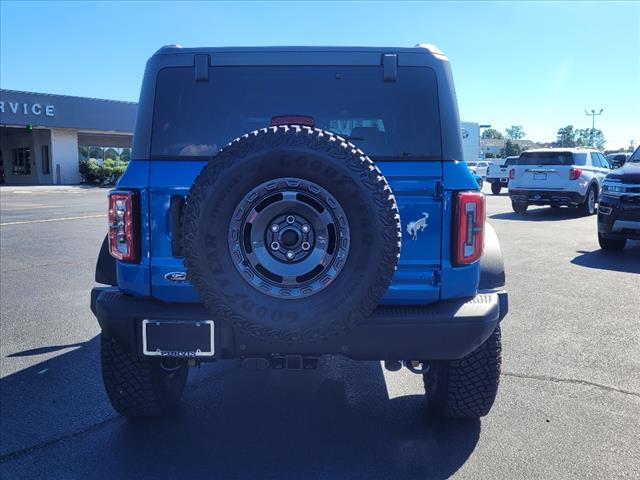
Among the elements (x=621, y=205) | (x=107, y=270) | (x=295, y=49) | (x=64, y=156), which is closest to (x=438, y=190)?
(x=295, y=49)

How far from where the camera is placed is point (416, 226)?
2.79m

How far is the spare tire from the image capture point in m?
2.45

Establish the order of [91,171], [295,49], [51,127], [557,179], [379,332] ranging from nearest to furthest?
[379,332]
[295,49]
[557,179]
[51,127]
[91,171]

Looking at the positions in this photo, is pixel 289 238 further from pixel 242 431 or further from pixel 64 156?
pixel 64 156

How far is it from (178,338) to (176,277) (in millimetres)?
313

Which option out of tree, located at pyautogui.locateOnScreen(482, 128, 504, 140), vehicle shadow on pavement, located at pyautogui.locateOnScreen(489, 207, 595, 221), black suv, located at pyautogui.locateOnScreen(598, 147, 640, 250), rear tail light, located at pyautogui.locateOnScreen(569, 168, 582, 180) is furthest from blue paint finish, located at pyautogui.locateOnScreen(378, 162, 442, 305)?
tree, located at pyautogui.locateOnScreen(482, 128, 504, 140)

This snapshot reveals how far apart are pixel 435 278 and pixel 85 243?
9126 mm

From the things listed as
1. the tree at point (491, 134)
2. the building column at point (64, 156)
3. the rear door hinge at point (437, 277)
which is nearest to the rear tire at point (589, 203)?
the rear door hinge at point (437, 277)

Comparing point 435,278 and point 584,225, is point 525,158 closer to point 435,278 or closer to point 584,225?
point 584,225

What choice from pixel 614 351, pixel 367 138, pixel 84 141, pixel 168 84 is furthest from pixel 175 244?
pixel 84 141

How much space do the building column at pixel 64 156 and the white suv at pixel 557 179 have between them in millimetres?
30962

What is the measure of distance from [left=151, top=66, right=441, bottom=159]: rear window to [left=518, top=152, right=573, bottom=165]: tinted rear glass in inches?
551

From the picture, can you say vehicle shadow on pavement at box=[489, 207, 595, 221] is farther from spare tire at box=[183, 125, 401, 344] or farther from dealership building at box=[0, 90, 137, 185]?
dealership building at box=[0, 90, 137, 185]

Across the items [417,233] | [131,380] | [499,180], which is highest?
[499,180]
